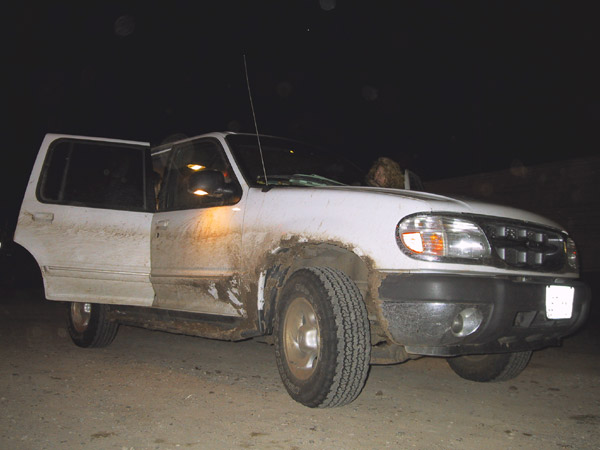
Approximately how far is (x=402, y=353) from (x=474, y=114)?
68.0 ft

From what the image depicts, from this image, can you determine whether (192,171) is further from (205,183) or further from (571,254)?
(571,254)

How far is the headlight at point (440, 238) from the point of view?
304 cm

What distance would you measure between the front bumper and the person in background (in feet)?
5.99

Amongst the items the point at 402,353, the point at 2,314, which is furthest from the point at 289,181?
the point at 2,314

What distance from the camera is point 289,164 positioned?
4.45 meters

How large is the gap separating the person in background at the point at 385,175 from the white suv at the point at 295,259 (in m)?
0.14

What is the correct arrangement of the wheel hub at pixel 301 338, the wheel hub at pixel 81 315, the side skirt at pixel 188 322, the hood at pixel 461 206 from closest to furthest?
the hood at pixel 461 206
the wheel hub at pixel 301 338
the side skirt at pixel 188 322
the wheel hub at pixel 81 315

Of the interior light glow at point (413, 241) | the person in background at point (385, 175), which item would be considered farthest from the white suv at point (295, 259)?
the person in background at point (385, 175)

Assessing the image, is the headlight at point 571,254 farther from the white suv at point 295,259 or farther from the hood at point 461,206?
the hood at point 461,206

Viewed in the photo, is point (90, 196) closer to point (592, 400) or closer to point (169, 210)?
point (169, 210)

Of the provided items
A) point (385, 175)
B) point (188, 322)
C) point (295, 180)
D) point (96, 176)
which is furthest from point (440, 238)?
point (96, 176)

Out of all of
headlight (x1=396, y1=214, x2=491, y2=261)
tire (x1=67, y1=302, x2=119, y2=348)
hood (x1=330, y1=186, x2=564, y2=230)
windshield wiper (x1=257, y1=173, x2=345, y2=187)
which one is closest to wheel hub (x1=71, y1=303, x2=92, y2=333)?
tire (x1=67, y1=302, x2=119, y2=348)

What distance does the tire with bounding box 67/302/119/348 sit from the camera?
204 inches

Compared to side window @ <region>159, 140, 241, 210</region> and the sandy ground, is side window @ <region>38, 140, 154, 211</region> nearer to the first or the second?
side window @ <region>159, 140, 241, 210</region>
